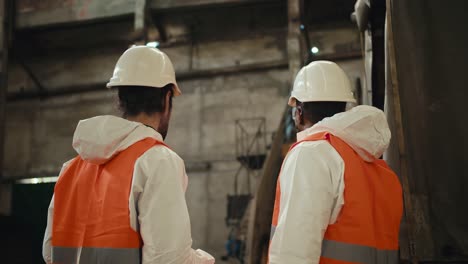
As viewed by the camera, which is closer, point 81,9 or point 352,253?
point 352,253

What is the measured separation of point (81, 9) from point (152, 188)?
36.7 feet

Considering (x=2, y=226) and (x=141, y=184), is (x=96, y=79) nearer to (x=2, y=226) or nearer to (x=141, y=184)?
(x=2, y=226)

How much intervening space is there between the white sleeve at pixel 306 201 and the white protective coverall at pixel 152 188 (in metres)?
0.39

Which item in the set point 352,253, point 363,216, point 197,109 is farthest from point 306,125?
point 197,109

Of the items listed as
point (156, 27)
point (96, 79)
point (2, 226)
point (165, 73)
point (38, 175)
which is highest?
point (156, 27)

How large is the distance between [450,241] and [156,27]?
10658 mm

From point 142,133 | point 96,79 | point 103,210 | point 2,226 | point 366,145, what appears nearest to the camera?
point 103,210

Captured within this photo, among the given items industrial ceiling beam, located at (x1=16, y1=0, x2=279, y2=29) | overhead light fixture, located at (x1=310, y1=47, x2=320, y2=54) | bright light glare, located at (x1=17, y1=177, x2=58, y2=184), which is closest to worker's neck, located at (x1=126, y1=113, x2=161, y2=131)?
industrial ceiling beam, located at (x1=16, y1=0, x2=279, y2=29)

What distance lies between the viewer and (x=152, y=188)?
2.00 meters

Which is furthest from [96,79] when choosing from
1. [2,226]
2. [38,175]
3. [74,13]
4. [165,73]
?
[165,73]

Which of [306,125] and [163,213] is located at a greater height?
[306,125]

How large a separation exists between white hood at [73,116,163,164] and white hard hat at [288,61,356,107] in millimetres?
943

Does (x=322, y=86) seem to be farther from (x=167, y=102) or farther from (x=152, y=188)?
(x=152, y=188)

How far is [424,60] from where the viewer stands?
9.20ft
